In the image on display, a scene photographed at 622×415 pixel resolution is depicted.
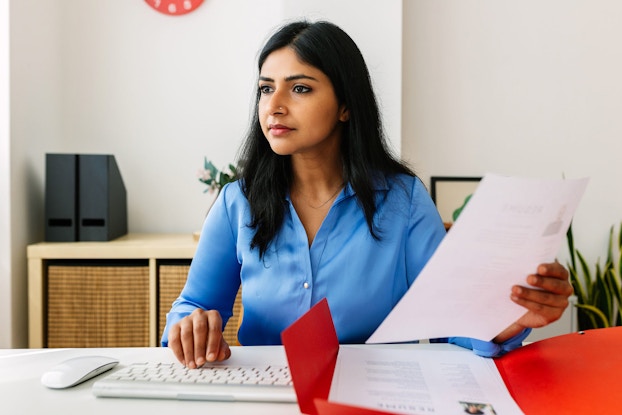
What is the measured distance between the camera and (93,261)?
2406mm

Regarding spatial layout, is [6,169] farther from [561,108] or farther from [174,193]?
[561,108]

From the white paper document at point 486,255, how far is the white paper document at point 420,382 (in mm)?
74

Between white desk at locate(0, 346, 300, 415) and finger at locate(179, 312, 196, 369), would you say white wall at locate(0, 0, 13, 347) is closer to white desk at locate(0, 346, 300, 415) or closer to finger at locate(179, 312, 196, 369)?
white desk at locate(0, 346, 300, 415)

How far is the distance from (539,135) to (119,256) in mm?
2016

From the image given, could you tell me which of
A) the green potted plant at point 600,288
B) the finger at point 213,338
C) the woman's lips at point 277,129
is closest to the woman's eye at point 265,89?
the woman's lips at point 277,129

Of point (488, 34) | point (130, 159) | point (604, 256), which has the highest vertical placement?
→ point (488, 34)

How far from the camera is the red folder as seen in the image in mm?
702

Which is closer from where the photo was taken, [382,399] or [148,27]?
[382,399]

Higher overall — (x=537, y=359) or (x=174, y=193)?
(x=174, y=193)

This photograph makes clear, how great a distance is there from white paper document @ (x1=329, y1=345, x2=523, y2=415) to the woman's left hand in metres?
0.12

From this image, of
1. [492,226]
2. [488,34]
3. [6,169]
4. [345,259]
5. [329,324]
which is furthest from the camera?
[488,34]

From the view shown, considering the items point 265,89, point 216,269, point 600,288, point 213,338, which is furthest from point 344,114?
point 600,288

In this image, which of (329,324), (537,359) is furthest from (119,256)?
(537,359)

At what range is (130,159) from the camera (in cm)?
284
